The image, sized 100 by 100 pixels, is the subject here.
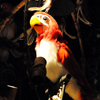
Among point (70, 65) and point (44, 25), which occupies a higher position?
point (44, 25)

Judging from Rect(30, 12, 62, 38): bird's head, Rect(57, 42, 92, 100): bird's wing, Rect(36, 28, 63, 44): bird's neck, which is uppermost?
Rect(30, 12, 62, 38): bird's head

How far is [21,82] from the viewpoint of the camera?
2.77 ft

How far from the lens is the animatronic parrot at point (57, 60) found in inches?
24.8

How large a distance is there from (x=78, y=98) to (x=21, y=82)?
297 millimetres

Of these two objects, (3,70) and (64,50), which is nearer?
(64,50)

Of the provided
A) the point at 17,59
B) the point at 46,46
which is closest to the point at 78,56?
the point at 17,59

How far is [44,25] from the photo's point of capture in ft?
2.15

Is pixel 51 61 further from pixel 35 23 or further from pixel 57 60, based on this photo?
pixel 35 23

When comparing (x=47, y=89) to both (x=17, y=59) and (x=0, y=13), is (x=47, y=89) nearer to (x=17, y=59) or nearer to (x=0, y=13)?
(x=17, y=59)

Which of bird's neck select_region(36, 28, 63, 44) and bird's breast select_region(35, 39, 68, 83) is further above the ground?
bird's neck select_region(36, 28, 63, 44)

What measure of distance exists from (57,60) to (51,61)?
20 millimetres

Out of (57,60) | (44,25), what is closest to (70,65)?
(57,60)

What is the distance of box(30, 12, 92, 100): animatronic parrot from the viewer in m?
0.63

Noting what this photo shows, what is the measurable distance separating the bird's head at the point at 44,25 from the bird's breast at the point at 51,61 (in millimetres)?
32
